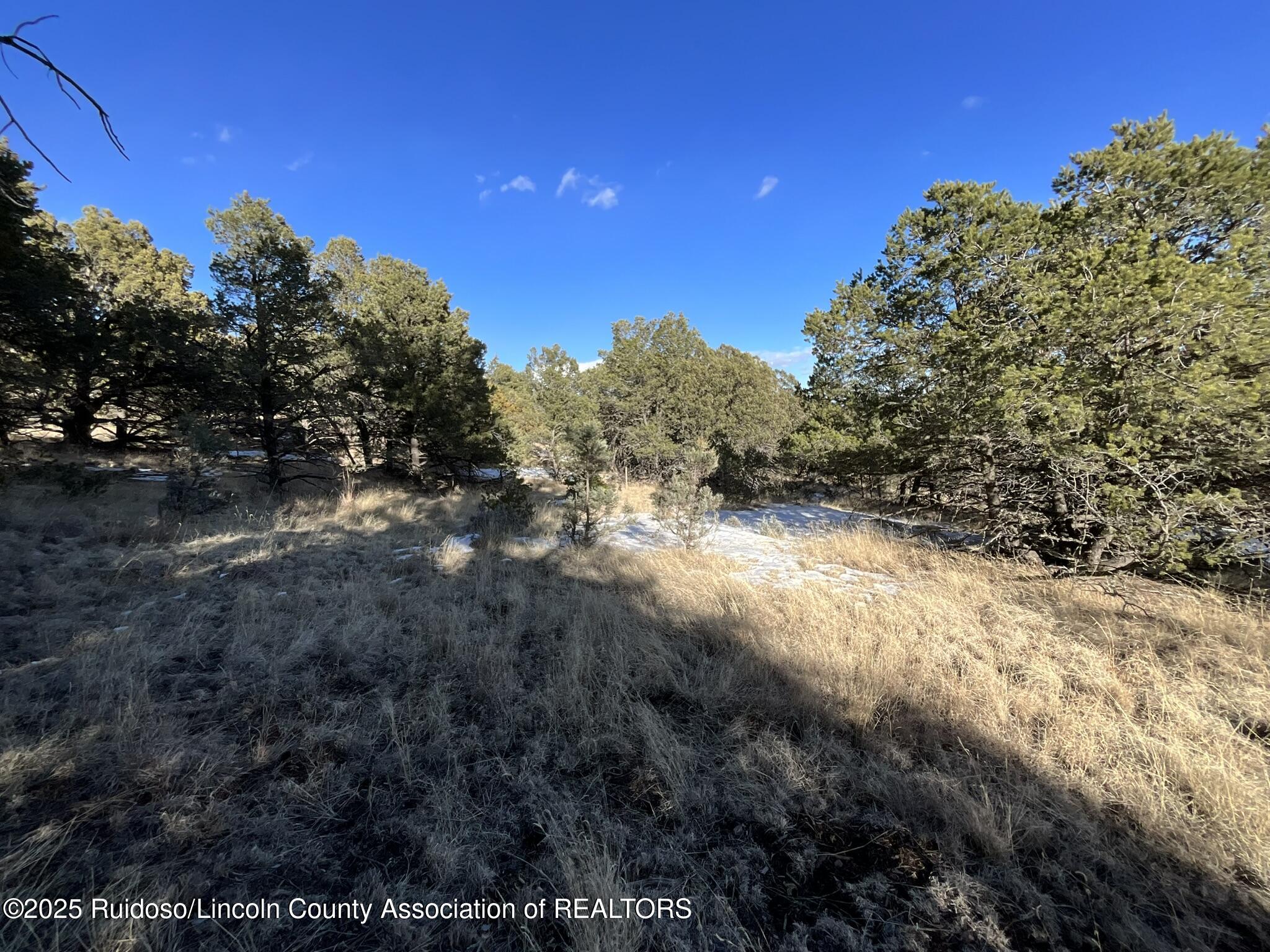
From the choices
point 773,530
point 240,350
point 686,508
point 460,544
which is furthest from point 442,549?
point 240,350

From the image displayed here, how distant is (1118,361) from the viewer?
5340 mm

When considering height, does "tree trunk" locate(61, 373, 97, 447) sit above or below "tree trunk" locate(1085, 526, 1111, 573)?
above

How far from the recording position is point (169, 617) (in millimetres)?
4230

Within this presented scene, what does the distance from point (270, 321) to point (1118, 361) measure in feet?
51.4

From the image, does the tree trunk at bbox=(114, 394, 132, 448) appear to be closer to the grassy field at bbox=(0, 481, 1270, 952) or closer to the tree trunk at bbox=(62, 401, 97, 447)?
the tree trunk at bbox=(62, 401, 97, 447)

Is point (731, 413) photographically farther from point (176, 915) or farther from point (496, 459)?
point (176, 915)

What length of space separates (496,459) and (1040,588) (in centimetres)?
1331

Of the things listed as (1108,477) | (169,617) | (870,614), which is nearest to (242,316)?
(169,617)

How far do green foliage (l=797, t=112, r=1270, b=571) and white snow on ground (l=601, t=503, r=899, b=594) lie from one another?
2611 millimetres

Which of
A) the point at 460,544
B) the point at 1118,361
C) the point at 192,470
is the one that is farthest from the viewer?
the point at 192,470

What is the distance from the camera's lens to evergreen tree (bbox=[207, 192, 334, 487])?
10.4 m

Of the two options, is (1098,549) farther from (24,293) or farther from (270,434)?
(24,293)

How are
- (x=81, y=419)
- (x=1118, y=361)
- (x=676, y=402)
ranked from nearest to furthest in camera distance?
(x=1118, y=361), (x=81, y=419), (x=676, y=402)

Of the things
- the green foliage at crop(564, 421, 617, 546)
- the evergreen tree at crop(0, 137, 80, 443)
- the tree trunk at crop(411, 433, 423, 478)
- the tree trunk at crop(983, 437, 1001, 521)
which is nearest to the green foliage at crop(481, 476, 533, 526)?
the green foliage at crop(564, 421, 617, 546)
